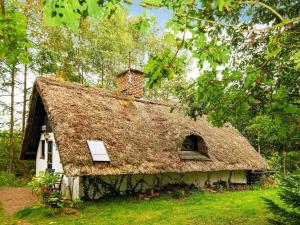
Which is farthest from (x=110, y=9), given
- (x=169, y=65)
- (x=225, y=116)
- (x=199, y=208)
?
(x=199, y=208)

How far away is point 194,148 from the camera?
16.4m

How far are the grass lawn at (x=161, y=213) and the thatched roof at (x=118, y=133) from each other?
1.29 metres

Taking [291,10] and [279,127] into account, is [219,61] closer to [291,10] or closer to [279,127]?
[279,127]

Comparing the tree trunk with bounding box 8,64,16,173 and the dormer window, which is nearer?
the dormer window

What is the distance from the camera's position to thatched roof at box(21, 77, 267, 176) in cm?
1133

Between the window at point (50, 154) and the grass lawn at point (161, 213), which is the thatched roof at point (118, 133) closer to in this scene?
the grass lawn at point (161, 213)

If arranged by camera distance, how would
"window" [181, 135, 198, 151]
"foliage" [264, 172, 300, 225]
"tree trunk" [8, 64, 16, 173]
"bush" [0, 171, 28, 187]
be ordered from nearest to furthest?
1. "foliage" [264, 172, 300, 225]
2. "window" [181, 135, 198, 151]
3. "bush" [0, 171, 28, 187]
4. "tree trunk" [8, 64, 16, 173]

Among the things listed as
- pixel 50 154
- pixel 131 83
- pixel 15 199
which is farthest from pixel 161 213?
pixel 131 83

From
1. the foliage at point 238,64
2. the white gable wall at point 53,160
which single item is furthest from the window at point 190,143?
the foliage at point 238,64

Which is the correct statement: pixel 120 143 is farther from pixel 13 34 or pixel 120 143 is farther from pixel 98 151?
pixel 13 34

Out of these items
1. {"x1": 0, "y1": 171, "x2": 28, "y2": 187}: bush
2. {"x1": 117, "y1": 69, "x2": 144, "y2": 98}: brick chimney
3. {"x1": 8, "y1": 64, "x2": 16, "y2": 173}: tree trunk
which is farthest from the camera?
{"x1": 8, "y1": 64, "x2": 16, "y2": 173}: tree trunk

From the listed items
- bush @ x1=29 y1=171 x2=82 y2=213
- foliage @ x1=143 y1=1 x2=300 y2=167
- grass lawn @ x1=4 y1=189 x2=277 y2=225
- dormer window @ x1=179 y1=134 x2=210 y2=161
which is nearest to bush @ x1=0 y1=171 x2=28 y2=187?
bush @ x1=29 y1=171 x2=82 y2=213

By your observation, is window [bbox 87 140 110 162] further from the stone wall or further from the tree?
the tree

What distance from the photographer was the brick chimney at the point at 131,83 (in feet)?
55.8
